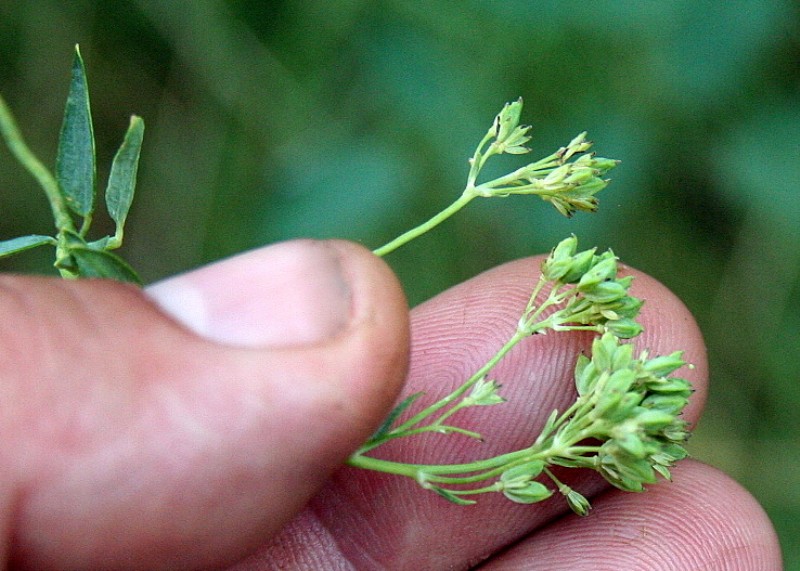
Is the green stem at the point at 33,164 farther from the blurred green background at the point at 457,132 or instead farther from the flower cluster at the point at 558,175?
the blurred green background at the point at 457,132

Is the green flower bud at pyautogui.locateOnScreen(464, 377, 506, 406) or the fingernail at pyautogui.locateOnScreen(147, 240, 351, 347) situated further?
the green flower bud at pyautogui.locateOnScreen(464, 377, 506, 406)

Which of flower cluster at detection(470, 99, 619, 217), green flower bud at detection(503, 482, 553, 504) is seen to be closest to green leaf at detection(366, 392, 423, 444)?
green flower bud at detection(503, 482, 553, 504)

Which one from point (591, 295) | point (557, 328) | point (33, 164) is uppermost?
point (33, 164)

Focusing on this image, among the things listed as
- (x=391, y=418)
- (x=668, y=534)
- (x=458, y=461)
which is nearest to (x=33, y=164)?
(x=391, y=418)

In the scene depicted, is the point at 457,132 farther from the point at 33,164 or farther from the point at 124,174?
the point at 33,164

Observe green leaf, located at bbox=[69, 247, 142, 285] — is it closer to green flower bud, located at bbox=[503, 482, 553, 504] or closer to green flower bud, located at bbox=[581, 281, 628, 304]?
green flower bud, located at bbox=[503, 482, 553, 504]

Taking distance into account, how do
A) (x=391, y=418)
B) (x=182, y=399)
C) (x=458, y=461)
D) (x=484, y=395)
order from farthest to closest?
1. (x=458, y=461)
2. (x=484, y=395)
3. (x=391, y=418)
4. (x=182, y=399)

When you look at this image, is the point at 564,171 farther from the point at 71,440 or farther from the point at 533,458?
the point at 71,440

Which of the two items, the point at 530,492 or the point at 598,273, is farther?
the point at 598,273
